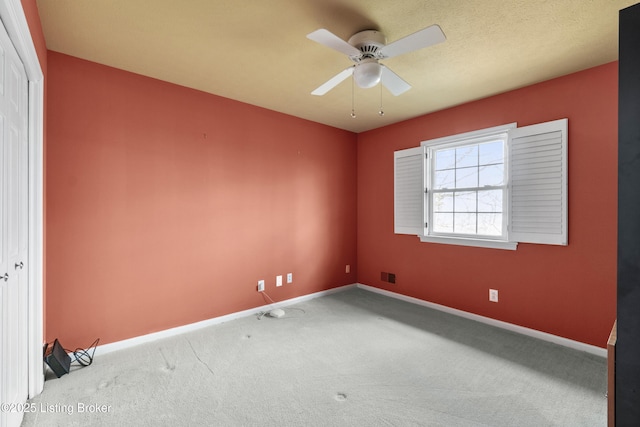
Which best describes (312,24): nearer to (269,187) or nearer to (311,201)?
(269,187)

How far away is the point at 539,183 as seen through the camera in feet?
9.15

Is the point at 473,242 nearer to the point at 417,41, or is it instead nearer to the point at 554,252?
the point at 554,252

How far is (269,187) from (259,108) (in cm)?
94

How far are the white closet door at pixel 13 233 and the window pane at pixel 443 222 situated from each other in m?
3.73

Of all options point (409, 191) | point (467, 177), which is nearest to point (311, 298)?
point (409, 191)

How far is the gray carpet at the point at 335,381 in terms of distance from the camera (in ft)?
5.75

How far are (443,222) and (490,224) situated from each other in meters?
0.54

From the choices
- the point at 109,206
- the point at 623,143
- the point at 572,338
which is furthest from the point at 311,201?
the point at 623,143

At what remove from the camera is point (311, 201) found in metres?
4.09

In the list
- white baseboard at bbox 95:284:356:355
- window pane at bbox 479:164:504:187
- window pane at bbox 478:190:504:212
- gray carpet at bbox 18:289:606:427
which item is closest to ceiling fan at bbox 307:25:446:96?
window pane at bbox 479:164:504:187

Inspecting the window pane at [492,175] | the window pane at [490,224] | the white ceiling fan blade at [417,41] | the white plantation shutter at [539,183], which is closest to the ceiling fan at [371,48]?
the white ceiling fan blade at [417,41]

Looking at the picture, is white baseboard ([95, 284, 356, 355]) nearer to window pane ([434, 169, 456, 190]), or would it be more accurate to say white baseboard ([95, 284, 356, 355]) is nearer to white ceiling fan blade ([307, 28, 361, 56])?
window pane ([434, 169, 456, 190])

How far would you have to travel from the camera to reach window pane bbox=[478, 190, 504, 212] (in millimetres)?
3169

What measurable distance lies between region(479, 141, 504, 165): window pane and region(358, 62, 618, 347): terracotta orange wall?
226 millimetres
